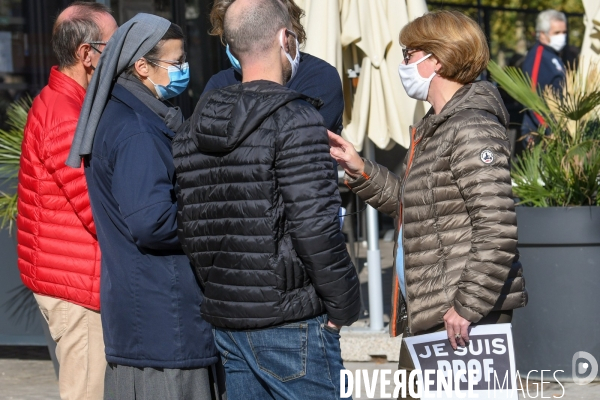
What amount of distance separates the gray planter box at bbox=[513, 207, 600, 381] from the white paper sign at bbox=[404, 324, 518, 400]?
2.02 metres

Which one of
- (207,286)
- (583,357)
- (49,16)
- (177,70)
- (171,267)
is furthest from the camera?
(49,16)

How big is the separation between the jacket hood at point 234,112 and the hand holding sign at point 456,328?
0.83 metres

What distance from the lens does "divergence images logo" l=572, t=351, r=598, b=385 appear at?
502 centimetres

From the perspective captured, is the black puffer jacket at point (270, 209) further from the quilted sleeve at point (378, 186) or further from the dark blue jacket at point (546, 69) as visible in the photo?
the dark blue jacket at point (546, 69)

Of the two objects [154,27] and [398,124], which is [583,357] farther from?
[154,27]

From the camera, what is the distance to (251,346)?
281cm

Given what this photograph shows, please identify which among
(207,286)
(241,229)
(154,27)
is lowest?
(207,286)

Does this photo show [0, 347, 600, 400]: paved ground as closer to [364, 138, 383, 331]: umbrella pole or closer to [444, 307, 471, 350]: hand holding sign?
[364, 138, 383, 331]: umbrella pole

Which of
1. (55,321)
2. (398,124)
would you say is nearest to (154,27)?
(55,321)

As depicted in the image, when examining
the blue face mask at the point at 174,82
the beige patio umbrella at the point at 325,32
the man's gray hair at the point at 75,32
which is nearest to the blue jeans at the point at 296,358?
the blue face mask at the point at 174,82

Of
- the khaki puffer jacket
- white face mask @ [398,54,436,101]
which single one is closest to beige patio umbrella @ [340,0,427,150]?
white face mask @ [398,54,436,101]

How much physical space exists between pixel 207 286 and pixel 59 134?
126cm

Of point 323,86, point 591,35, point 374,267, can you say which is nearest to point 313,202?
point 323,86

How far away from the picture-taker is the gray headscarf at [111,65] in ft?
10.4
